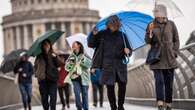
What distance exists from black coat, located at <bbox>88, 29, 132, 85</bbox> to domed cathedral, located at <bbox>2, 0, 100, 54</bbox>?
334ft

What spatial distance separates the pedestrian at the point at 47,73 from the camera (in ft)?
45.3

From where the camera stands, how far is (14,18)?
118 m

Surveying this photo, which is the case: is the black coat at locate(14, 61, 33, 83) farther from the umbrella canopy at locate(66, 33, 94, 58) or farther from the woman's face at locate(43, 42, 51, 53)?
the woman's face at locate(43, 42, 51, 53)

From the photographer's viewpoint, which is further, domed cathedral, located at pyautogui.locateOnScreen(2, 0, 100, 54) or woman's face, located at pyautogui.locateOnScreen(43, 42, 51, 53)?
domed cathedral, located at pyautogui.locateOnScreen(2, 0, 100, 54)

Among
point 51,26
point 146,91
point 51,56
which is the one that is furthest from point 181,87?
point 51,26

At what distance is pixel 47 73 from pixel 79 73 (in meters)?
1.52

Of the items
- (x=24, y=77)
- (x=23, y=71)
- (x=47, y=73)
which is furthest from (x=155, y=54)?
(x=23, y=71)

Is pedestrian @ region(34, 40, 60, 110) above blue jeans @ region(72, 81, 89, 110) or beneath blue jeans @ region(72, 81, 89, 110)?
above

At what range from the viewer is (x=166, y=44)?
12.1 meters

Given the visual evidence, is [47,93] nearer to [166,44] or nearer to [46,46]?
[46,46]

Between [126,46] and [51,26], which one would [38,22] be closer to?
[51,26]

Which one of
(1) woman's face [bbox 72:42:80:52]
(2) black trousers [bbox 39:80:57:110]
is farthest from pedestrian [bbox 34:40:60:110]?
(1) woman's face [bbox 72:42:80:52]

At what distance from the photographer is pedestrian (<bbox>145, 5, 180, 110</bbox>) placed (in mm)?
12016

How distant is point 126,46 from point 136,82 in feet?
33.3
